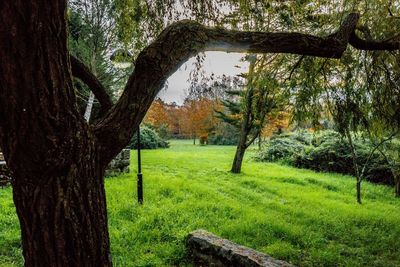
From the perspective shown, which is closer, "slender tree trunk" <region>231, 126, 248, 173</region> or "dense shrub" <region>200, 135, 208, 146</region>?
"slender tree trunk" <region>231, 126, 248, 173</region>

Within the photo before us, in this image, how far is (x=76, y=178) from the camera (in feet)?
6.58

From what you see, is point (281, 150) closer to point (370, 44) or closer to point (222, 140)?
point (370, 44)

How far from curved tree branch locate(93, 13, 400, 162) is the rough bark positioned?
0.19 m

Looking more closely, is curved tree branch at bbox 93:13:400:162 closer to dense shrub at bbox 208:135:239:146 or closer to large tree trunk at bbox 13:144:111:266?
large tree trunk at bbox 13:144:111:266

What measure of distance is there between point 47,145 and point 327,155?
1499 centimetres

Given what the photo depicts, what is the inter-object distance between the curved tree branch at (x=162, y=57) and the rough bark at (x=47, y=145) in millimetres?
187

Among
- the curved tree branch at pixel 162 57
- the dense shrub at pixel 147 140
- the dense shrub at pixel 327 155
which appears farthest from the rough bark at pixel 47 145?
the dense shrub at pixel 147 140

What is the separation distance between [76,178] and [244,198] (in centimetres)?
721

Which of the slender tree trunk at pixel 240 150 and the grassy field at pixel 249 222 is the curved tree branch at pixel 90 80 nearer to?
the grassy field at pixel 249 222

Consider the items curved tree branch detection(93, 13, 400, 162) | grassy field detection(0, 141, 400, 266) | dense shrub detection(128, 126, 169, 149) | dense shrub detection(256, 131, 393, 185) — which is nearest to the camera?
curved tree branch detection(93, 13, 400, 162)

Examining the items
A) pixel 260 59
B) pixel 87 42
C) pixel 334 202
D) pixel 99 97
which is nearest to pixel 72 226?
pixel 99 97

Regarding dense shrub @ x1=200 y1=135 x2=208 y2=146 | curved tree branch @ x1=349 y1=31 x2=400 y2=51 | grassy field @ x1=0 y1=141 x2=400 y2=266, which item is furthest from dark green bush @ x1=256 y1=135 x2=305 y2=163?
dense shrub @ x1=200 y1=135 x2=208 y2=146

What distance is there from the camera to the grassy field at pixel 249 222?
202 inches

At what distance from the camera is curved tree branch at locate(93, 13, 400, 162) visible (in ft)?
Answer: 7.52
